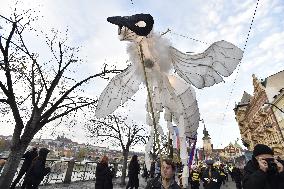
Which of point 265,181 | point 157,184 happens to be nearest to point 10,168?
point 157,184

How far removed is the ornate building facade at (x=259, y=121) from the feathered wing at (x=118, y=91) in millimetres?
29610

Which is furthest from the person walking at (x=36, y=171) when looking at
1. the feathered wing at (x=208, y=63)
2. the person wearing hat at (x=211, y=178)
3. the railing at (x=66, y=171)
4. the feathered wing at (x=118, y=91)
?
the railing at (x=66, y=171)

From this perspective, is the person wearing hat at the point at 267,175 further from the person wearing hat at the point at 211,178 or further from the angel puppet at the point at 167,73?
the person wearing hat at the point at 211,178

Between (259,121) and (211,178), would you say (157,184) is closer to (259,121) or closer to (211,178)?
(211,178)

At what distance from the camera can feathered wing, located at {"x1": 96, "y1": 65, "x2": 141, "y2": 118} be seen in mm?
4266

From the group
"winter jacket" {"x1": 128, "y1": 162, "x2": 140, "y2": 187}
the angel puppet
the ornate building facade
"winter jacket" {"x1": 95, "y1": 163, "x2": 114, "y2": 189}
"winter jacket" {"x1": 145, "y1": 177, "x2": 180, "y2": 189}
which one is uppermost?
the ornate building facade

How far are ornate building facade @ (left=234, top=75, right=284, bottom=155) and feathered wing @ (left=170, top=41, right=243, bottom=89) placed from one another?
29.1 meters

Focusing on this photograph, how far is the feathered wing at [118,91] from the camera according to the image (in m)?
4.27

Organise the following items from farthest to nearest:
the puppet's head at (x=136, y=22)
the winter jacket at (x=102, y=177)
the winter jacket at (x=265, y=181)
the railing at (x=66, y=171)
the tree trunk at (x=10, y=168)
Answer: the railing at (x=66, y=171) < the tree trunk at (x=10, y=168) < the winter jacket at (x=102, y=177) < the puppet's head at (x=136, y=22) < the winter jacket at (x=265, y=181)

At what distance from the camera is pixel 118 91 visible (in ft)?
14.2

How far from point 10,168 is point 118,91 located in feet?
25.4

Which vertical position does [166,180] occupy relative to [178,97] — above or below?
below

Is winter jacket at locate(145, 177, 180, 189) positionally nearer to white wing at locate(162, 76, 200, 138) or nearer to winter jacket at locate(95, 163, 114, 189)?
white wing at locate(162, 76, 200, 138)

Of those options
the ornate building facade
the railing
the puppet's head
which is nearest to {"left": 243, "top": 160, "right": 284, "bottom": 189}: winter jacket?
the puppet's head
